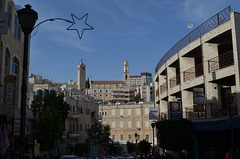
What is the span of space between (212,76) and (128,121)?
197 ft

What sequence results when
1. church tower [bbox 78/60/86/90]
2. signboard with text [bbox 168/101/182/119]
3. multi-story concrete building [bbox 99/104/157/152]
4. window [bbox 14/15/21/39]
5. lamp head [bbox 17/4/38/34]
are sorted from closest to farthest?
lamp head [bbox 17/4/38/34], signboard with text [bbox 168/101/182/119], window [bbox 14/15/21/39], multi-story concrete building [bbox 99/104/157/152], church tower [bbox 78/60/86/90]

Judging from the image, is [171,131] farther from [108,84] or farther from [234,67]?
[108,84]

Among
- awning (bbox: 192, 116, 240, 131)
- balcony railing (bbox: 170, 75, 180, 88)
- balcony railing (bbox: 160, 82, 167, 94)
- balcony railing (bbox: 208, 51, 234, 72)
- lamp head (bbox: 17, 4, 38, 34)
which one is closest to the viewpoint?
lamp head (bbox: 17, 4, 38, 34)

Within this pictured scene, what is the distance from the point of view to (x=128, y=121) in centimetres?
7838

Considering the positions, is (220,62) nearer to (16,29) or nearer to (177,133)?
(177,133)

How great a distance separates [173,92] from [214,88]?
6324mm

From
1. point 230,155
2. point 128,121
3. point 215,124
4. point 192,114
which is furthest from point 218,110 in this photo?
point 128,121

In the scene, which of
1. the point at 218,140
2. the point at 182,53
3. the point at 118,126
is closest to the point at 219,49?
the point at 182,53

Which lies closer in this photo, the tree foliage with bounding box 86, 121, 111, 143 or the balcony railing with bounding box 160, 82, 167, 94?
the balcony railing with bounding box 160, 82, 167, 94

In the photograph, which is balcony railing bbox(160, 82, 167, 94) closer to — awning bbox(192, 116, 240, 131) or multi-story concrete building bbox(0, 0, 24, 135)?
awning bbox(192, 116, 240, 131)

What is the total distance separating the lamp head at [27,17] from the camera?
8.79m

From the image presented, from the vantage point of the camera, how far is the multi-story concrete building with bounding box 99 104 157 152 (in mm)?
76812

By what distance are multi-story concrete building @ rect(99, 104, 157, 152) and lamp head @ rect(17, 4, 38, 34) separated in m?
68.7

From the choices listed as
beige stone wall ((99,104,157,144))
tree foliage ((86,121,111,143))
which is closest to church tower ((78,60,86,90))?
beige stone wall ((99,104,157,144))
